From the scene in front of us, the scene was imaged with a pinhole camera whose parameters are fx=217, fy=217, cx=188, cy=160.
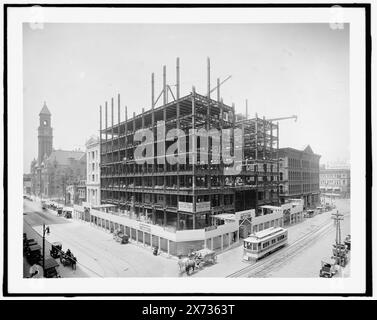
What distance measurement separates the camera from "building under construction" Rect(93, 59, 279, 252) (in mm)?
22859

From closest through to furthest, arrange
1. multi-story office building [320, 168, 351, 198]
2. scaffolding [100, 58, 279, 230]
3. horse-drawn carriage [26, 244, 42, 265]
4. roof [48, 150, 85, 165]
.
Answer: multi-story office building [320, 168, 351, 198] → horse-drawn carriage [26, 244, 42, 265] → scaffolding [100, 58, 279, 230] → roof [48, 150, 85, 165]

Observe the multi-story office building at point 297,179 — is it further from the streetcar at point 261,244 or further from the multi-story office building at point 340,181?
the streetcar at point 261,244

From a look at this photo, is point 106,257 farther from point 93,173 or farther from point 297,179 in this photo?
point 297,179

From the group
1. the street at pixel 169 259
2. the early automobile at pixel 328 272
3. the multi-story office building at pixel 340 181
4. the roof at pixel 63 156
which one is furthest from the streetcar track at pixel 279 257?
the roof at pixel 63 156

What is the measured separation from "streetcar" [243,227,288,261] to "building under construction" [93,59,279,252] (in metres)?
3.06

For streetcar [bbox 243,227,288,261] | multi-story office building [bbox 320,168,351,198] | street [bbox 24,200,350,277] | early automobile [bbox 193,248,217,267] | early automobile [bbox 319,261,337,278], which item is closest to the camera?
multi-story office building [bbox 320,168,351,198]

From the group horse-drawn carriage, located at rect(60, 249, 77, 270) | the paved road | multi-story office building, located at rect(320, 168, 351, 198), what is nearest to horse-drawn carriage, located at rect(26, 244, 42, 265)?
horse-drawn carriage, located at rect(60, 249, 77, 270)

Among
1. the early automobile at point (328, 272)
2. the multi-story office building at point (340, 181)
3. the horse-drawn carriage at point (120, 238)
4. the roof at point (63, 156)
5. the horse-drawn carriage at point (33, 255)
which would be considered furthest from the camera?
the roof at point (63, 156)

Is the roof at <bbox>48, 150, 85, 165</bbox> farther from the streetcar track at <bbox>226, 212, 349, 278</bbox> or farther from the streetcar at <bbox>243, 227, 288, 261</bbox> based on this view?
the streetcar track at <bbox>226, 212, 349, 278</bbox>

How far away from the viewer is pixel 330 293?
36.1 feet

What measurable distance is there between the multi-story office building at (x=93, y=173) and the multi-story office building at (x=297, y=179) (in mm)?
31890

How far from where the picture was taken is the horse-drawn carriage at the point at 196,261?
14.0 metres
